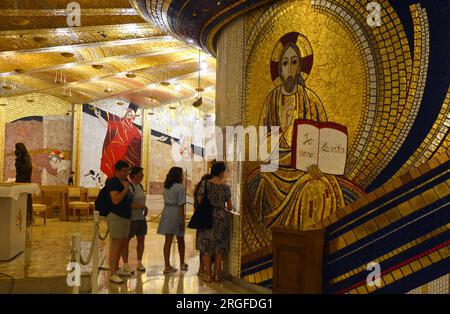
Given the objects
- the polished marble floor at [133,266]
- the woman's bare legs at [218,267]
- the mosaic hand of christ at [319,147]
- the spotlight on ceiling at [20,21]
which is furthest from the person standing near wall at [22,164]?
the mosaic hand of christ at [319,147]

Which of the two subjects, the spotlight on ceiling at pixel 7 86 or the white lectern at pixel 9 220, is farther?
the spotlight on ceiling at pixel 7 86

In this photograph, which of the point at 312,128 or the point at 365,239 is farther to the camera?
the point at 312,128

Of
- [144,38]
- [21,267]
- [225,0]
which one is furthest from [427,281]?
[144,38]

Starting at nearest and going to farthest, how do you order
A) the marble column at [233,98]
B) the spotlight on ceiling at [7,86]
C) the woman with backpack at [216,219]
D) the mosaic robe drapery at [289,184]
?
the mosaic robe drapery at [289,184] → the woman with backpack at [216,219] → the marble column at [233,98] → the spotlight on ceiling at [7,86]

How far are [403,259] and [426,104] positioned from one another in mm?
1410

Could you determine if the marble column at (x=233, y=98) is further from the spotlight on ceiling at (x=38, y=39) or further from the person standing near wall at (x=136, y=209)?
the spotlight on ceiling at (x=38, y=39)

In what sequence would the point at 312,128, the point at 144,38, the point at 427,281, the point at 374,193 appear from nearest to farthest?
the point at 427,281 < the point at 374,193 < the point at 312,128 < the point at 144,38

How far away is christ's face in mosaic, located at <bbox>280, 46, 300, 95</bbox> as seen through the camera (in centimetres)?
527

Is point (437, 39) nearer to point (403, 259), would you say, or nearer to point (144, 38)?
point (403, 259)

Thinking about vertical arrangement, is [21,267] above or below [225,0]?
below

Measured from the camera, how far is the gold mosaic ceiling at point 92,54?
881 centimetres

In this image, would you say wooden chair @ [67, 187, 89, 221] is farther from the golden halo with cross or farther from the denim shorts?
the golden halo with cross

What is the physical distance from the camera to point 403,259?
428 cm

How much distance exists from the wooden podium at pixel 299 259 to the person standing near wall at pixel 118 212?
1.95 m
